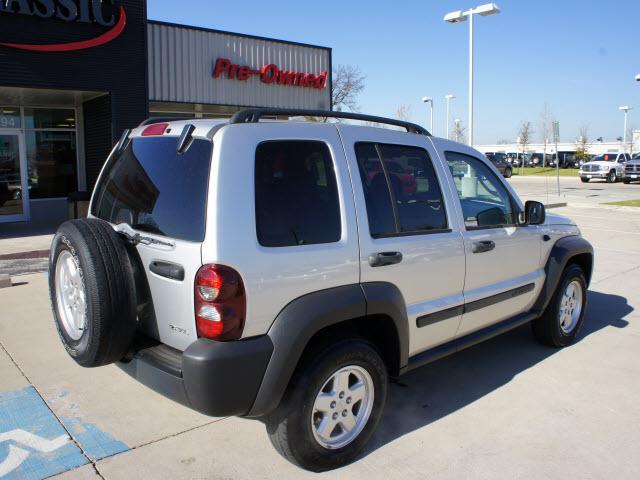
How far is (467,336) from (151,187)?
2441 mm

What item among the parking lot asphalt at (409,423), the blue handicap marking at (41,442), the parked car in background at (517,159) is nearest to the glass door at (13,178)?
the parking lot asphalt at (409,423)

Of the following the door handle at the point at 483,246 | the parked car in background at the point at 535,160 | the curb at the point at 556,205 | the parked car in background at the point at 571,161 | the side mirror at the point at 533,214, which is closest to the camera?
the door handle at the point at 483,246

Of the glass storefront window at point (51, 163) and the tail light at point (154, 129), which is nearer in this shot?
the tail light at point (154, 129)

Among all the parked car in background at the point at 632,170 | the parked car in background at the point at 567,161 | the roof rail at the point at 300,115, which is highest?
the parked car in background at the point at 567,161

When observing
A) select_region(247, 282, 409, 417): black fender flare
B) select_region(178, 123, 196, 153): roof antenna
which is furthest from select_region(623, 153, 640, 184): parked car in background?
select_region(178, 123, 196, 153): roof antenna

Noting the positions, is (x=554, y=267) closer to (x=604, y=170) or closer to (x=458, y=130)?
(x=604, y=170)

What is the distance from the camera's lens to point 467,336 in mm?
4066

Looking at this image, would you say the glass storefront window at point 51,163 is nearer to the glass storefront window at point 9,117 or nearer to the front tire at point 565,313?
the glass storefront window at point 9,117

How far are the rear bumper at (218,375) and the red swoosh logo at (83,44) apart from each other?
33.4 ft

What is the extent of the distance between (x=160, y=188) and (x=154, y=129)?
0.48m

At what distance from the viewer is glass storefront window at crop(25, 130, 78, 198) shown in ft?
44.6

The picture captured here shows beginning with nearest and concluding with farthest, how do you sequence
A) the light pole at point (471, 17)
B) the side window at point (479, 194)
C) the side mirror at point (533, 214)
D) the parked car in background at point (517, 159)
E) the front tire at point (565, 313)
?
the side window at point (479, 194), the side mirror at point (533, 214), the front tire at point (565, 313), the light pole at point (471, 17), the parked car in background at point (517, 159)

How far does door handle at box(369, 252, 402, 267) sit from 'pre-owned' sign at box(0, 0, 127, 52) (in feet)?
33.6

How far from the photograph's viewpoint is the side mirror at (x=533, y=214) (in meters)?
4.39
